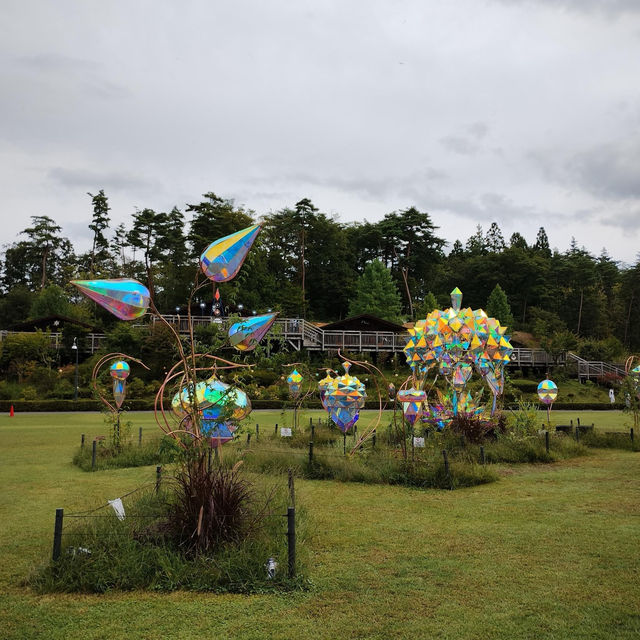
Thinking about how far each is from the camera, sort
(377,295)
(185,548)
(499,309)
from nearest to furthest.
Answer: (185,548), (377,295), (499,309)

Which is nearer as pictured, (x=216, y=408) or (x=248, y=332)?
(x=248, y=332)

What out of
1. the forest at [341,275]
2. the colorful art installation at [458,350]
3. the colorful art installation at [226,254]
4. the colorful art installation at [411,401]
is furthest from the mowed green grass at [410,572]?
the forest at [341,275]

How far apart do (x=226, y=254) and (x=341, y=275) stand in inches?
1839

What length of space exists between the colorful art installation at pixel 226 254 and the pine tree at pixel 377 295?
40.4 m

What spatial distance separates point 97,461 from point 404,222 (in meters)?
46.1

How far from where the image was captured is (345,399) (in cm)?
1259

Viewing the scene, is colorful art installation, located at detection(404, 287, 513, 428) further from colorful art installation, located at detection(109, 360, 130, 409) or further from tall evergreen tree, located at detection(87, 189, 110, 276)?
tall evergreen tree, located at detection(87, 189, 110, 276)

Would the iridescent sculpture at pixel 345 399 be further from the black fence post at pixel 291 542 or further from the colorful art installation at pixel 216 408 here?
the black fence post at pixel 291 542

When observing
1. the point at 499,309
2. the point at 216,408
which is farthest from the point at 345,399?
the point at 499,309

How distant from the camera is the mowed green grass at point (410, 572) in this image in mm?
4844

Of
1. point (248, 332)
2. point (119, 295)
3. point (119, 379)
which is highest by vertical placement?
point (119, 295)

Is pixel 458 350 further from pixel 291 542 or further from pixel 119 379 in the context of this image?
pixel 291 542

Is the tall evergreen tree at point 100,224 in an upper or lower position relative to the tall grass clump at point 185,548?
upper

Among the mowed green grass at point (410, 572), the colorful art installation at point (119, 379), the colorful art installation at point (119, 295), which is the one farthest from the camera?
the colorful art installation at point (119, 379)
